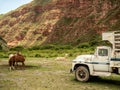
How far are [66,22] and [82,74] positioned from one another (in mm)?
136886

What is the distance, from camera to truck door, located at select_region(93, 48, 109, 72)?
63.9ft

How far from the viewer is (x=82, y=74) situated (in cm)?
2091

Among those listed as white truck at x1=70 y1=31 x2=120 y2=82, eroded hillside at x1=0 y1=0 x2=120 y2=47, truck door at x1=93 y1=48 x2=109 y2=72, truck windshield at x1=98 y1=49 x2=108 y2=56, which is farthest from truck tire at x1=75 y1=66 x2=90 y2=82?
eroded hillside at x1=0 y1=0 x2=120 y2=47

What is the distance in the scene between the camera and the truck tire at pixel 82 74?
67.7 ft

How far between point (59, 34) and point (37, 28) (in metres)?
29.4

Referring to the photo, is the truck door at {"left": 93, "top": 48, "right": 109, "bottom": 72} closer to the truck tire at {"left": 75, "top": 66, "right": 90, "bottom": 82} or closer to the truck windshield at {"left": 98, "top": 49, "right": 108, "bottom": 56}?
the truck windshield at {"left": 98, "top": 49, "right": 108, "bottom": 56}

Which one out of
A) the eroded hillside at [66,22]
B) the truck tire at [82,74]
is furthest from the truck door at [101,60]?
the eroded hillside at [66,22]

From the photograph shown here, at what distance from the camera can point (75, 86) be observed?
19.2 meters

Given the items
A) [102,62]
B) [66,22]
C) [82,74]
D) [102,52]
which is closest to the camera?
[102,62]

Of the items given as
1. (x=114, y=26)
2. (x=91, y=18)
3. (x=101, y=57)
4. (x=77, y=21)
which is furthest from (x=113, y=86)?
(x=77, y=21)

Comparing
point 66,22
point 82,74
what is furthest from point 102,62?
point 66,22

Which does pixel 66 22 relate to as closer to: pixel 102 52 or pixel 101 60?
pixel 102 52

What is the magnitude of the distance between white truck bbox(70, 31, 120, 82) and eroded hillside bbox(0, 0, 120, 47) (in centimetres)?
9134

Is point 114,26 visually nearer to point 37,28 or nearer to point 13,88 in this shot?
point 37,28
